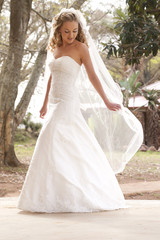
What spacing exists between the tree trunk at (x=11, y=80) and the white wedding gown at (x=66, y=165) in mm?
5756

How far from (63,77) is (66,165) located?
766 mm

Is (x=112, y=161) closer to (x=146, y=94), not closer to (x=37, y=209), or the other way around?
(x=37, y=209)

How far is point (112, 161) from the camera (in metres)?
4.20

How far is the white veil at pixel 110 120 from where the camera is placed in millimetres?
4117

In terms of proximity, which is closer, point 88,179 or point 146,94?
point 88,179

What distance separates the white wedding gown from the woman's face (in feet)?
0.55

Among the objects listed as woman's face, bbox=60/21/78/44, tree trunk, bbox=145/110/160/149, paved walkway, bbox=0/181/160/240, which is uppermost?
woman's face, bbox=60/21/78/44

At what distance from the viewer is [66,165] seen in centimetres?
347

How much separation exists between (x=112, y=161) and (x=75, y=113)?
80cm

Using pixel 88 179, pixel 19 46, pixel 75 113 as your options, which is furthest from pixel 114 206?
pixel 19 46

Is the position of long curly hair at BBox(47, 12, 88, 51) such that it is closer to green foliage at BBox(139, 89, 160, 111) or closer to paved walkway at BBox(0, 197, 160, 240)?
paved walkway at BBox(0, 197, 160, 240)

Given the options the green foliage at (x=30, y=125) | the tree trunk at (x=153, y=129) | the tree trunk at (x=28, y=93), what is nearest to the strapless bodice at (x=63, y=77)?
the tree trunk at (x=28, y=93)

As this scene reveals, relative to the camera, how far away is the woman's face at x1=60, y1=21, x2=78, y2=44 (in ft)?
11.8

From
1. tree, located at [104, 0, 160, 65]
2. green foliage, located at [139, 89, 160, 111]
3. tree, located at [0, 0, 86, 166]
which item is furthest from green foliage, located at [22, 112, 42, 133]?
tree, located at [104, 0, 160, 65]
